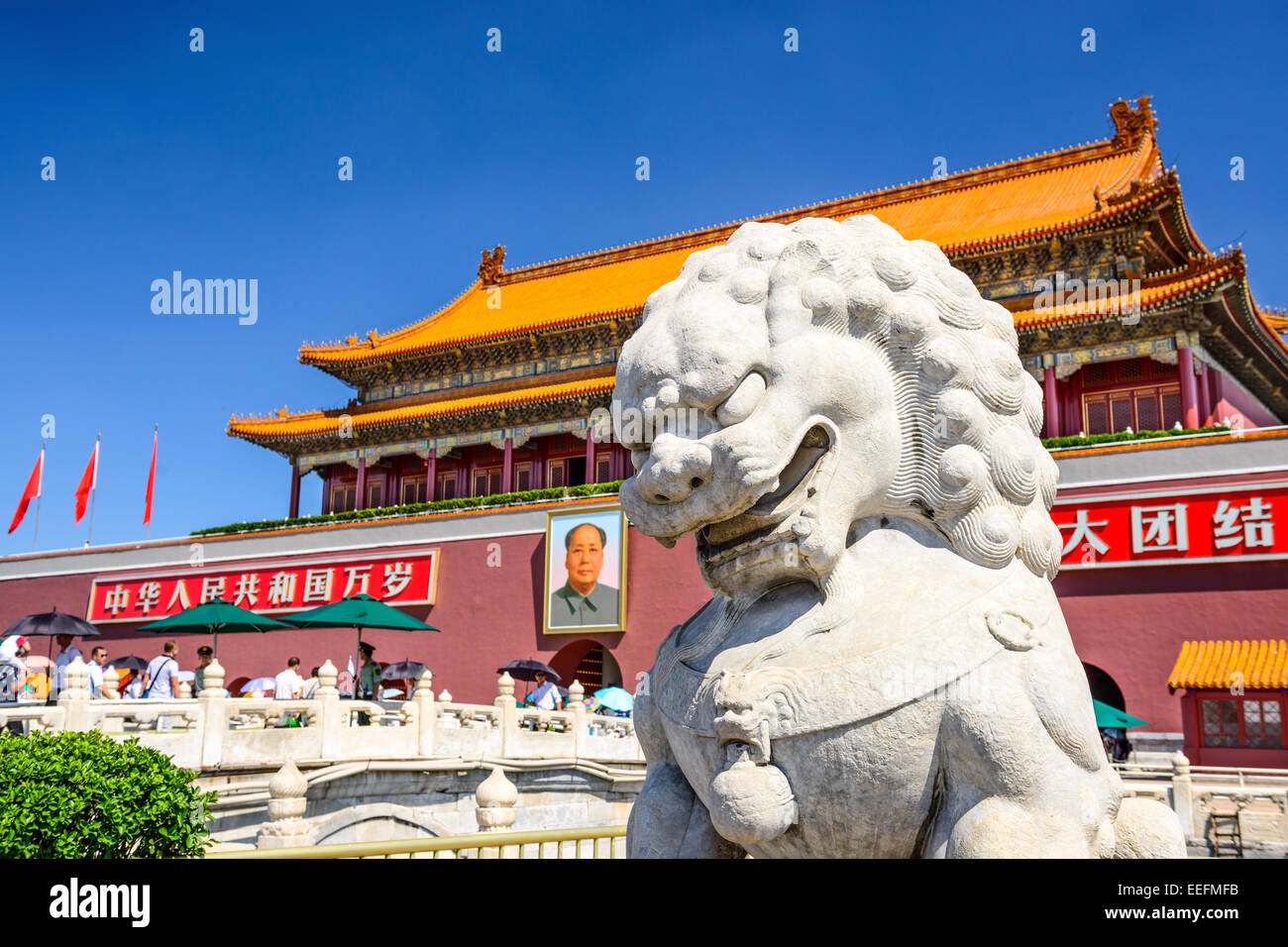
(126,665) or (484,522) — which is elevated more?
(484,522)

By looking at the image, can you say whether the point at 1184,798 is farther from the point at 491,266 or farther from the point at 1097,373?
the point at 491,266

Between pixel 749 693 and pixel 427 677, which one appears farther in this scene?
pixel 427 677

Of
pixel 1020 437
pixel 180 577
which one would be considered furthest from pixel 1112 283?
pixel 180 577

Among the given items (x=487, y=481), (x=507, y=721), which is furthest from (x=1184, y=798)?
(x=487, y=481)

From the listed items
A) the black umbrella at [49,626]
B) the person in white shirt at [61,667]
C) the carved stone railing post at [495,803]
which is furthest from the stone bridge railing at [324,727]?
the carved stone railing post at [495,803]

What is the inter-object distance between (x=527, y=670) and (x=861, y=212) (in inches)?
440

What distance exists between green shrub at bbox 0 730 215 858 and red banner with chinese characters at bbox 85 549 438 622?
14.4 meters

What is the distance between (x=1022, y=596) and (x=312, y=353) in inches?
927

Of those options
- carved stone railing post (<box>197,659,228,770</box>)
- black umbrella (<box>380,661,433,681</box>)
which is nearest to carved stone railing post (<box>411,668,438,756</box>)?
carved stone railing post (<box>197,659,228,770</box>)

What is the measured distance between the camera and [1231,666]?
1270cm

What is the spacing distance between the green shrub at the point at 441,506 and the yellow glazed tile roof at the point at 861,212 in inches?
142

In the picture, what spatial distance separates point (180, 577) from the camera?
866 inches

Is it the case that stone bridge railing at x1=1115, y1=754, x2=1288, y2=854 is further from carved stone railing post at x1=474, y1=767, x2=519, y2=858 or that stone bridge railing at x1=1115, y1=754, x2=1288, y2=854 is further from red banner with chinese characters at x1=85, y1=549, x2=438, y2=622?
red banner with chinese characters at x1=85, y1=549, x2=438, y2=622

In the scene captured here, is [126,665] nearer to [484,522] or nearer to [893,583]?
[484,522]
